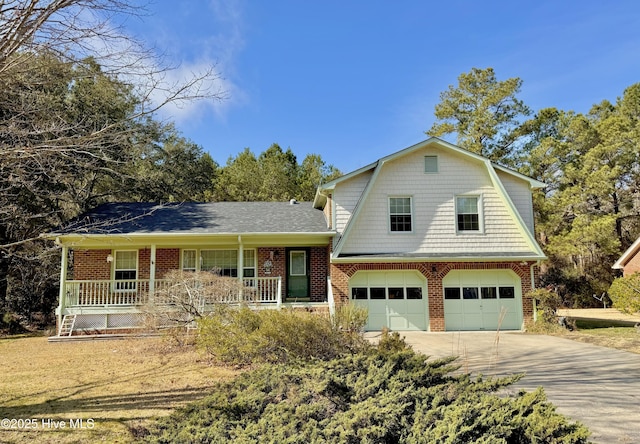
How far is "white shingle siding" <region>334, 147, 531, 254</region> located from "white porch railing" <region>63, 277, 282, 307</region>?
3.31 meters

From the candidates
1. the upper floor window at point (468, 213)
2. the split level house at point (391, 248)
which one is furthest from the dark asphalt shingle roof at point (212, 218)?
the upper floor window at point (468, 213)

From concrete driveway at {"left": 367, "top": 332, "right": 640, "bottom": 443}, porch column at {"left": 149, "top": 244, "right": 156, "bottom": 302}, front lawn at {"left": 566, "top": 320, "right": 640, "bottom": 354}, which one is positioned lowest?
front lawn at {"left": 566, "top": 320, "right": 640, "bottom": 354}

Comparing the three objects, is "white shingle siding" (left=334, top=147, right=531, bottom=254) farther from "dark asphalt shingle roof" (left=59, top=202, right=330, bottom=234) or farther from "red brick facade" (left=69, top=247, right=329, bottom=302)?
"red brick facade" (left=69, top=247, right=329, bottom=302)

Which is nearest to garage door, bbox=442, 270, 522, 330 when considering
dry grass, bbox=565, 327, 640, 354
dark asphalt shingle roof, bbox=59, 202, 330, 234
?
dry grass, bbox=565, 327, 640, 354

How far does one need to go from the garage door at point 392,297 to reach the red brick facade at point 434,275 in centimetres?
23

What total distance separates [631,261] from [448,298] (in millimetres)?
13034

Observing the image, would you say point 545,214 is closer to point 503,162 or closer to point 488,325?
point 503,162

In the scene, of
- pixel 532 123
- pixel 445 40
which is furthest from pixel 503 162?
pixel 445 40

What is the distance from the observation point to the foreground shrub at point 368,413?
330 cm

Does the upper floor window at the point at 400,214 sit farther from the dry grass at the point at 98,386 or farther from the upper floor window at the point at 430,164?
the dry grass at the point at 98,386

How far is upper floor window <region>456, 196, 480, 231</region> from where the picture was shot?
15.3 meters

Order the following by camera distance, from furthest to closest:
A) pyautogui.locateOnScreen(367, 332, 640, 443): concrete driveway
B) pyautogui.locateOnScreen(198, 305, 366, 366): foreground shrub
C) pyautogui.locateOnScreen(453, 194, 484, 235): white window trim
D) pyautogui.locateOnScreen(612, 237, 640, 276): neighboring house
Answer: pyautogui.locateOnScreen(612, 237, 640, 276): neighboring house → pyautogui.locateOnScreen(453, 194, 484, 235): white window trim → pyautogui.locateOnScreen(198, 305, 366, 366): foreground shrub → pyautogui.locateOnScreen(367, 332, 640, 443): concrete driveway

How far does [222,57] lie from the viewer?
6.34 metres

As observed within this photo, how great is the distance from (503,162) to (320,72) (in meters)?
16.7
